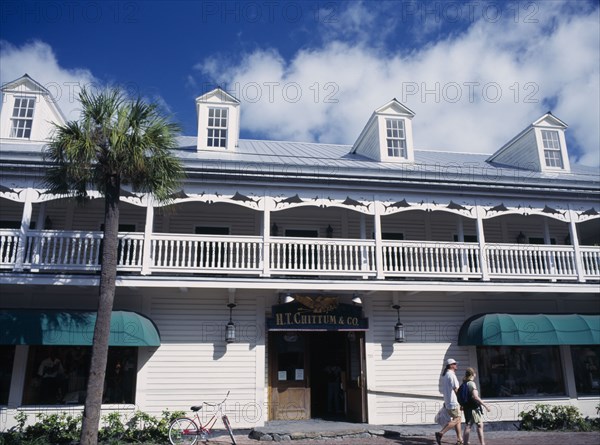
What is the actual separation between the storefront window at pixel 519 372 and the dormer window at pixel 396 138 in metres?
7.41

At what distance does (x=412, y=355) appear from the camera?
14.8 metres

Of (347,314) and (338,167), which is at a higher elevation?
(338,167)

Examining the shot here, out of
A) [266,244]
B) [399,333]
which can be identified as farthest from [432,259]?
[266,244]

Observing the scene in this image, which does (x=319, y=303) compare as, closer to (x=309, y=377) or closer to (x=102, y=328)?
(x=309, y=377)

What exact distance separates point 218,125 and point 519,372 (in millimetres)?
13198

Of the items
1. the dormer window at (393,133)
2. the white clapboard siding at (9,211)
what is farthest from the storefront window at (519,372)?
the white clapboard siding at (9,211)

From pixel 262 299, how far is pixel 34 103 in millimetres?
10318

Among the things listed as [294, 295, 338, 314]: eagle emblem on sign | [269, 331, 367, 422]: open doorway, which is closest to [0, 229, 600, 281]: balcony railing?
[294, 295, 338, 314]: eagle emblem on sign

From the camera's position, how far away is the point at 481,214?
15.1 meters

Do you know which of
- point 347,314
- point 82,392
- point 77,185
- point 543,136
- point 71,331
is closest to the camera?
point 77,185

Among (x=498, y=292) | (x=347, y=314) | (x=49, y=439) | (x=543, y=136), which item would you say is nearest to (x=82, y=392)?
(x=49, y=439)

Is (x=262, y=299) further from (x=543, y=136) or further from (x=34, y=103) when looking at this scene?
(x=543, y=136)

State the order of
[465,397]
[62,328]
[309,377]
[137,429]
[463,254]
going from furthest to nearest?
[309,377] → [463,254] → [137,429] → [62,328] → [465,397]

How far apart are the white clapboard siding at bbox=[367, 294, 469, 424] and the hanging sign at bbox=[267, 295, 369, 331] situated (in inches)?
27.5
